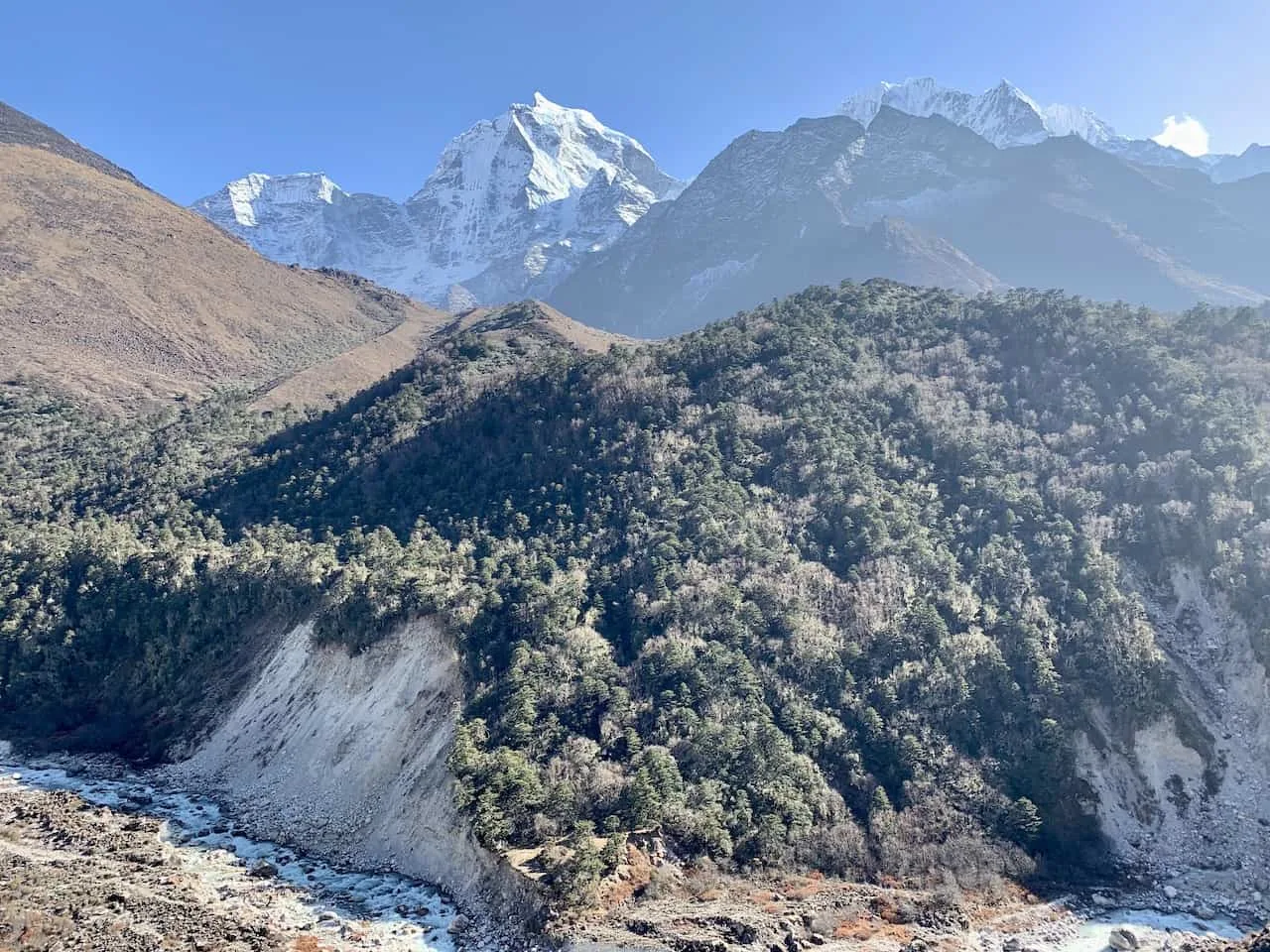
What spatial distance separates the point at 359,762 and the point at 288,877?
8.12 metres

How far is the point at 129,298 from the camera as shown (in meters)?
135

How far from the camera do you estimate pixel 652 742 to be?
4491cm

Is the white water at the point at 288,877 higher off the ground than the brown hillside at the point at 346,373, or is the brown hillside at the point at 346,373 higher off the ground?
the brown hillside at the point at 346,373

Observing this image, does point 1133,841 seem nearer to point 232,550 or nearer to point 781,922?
point 781,922

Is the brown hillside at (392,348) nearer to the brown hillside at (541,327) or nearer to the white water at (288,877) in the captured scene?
the brown hillside at (541,327)

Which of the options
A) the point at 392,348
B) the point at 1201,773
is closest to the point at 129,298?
the point at 392,348

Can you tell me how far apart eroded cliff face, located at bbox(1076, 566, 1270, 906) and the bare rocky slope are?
4802 inches

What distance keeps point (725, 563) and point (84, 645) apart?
51291mm

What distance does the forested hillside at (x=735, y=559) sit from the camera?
144ft

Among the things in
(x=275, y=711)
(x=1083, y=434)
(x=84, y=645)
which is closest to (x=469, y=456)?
(x=275, y=711)

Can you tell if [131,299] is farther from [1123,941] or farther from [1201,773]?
[1201,773]

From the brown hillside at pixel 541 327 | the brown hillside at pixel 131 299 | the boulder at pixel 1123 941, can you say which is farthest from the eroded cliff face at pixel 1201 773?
the brown hillside at pixel 131 299

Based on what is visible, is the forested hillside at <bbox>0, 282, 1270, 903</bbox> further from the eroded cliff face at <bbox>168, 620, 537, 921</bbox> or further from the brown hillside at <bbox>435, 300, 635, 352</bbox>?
the brown hillside at <bbox>435, 300, 635, 352</bbox>

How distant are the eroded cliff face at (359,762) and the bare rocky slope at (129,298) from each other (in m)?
74.6
